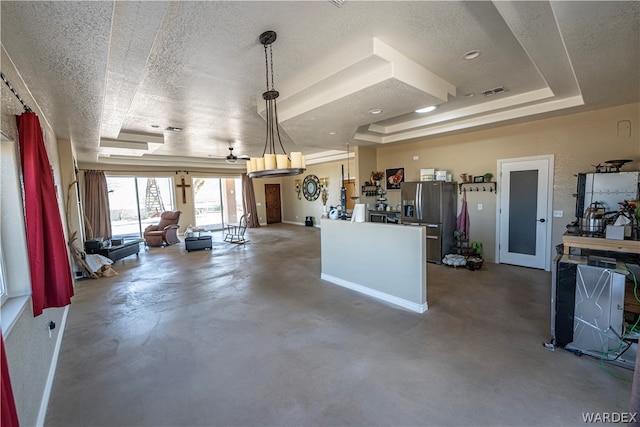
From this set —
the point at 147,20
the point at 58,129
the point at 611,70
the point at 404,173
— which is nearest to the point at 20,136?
the point at 147,20

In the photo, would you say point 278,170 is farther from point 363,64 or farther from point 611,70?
point 611,70

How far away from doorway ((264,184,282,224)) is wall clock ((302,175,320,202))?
5.72 ft

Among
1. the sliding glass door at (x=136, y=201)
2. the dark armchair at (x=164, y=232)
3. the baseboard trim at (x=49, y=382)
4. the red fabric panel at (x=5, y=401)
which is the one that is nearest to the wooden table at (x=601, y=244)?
the red fabric panel at (x=5, y=401)

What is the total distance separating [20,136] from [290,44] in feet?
7.29

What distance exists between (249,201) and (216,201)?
4.15ft

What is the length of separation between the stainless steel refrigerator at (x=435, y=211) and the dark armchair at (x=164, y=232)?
6796mm

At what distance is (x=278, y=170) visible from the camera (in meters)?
2.79

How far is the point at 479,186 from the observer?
18.3 ft

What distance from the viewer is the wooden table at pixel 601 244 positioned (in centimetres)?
261

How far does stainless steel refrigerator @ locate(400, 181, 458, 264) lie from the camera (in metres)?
5.45

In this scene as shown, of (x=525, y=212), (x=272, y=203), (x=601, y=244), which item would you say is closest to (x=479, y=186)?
(x=525, y=212)

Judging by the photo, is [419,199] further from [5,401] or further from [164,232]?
[164,232]

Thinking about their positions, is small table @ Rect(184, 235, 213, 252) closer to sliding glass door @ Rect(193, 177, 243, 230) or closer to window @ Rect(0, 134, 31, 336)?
sliding glass door @ Rect(193, 177, 243, 230)

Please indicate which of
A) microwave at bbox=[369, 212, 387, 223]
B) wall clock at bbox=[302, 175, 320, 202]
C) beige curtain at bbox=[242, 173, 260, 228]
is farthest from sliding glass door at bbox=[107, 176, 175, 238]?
microwave at bbox=[369, 212, 387, 223]
